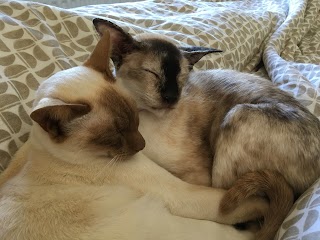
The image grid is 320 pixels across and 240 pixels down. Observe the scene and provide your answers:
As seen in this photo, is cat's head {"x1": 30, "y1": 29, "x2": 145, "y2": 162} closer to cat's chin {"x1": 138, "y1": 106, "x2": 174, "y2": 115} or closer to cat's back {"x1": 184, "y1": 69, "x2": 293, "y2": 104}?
cat's chin {"x1": 138, "y1": 106, "x2": 174, "y2": 115}

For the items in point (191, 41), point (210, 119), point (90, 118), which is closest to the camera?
point (90, 118)

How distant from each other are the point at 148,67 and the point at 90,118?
380 millimetres

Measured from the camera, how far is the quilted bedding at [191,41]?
1271mm

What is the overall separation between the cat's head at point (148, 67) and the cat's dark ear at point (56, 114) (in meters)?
0.35

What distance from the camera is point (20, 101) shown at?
1.31 meters

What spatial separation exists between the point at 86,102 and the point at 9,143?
431mm

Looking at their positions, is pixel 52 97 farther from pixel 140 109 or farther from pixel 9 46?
pixel 9 46

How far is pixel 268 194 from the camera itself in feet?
3.55

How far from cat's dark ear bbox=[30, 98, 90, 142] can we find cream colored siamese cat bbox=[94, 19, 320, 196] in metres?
0.38

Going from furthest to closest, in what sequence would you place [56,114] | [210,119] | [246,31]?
[246,31]
[210,119]
[56,114]

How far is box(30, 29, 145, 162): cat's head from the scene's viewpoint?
97 centimetres

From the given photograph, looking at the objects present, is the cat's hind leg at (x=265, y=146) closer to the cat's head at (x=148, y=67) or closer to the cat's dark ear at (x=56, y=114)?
the cat's head at (x=148, y=67)

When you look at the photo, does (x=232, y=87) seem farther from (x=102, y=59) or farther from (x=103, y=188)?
(x=103, y=188)

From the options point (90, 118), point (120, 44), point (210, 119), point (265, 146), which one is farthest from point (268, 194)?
point (120, 44)
